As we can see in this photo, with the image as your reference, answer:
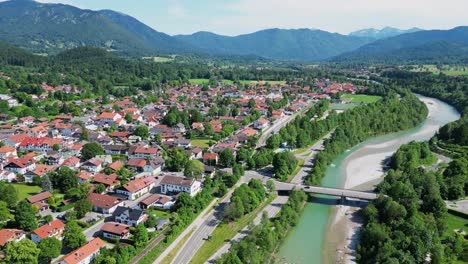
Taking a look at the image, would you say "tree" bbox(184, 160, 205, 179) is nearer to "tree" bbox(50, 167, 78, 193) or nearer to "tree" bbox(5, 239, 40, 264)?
"tree" bbox(50, 167, 78, 193)

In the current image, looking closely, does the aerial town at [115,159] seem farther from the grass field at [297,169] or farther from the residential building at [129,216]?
the grass field at [297,169]

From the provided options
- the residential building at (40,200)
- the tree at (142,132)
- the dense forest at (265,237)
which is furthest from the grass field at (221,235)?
the tree at (142,132)

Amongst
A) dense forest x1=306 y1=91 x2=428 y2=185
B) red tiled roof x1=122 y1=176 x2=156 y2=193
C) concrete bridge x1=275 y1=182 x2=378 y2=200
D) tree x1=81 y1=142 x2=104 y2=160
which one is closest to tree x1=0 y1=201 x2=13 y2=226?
red tiled roof x1=122 y1=176 x2=156 y2=193

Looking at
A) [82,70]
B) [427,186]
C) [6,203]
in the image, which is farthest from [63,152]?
[82,70]

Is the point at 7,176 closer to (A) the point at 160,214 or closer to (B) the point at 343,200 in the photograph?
(A) the point at 160,214

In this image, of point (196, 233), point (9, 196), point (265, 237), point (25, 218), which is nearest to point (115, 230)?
point (196, 233)
